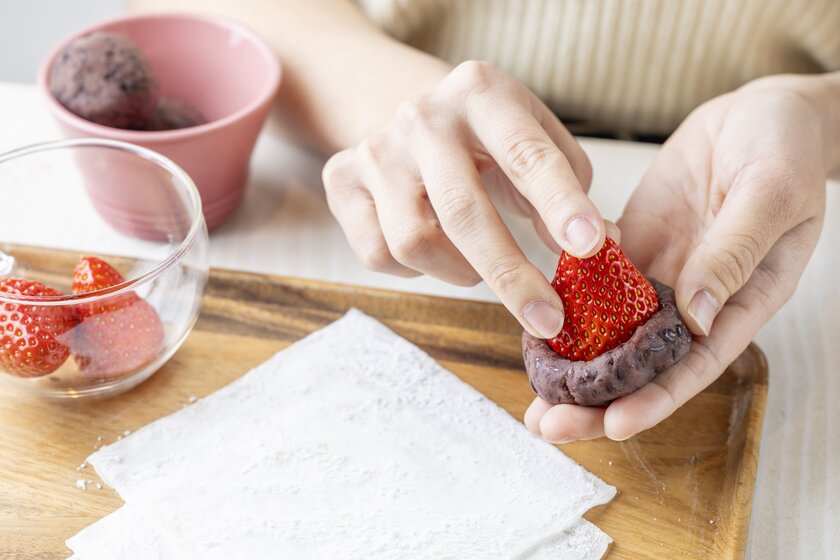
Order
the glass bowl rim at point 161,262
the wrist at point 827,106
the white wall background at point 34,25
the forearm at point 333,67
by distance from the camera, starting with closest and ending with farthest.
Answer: the glass bowl rim at point 161,262 → the wrist at point 827,106 → the forearm at point 333,67 → the white wall background at point 34,25

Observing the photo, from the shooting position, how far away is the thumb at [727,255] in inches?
31.2

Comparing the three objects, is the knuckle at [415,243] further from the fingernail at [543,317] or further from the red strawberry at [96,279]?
the red strawberry at [96,279]

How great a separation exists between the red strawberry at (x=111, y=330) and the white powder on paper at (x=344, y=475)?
7 cm

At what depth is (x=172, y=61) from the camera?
1244 millimetres

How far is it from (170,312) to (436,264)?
10.9 inches

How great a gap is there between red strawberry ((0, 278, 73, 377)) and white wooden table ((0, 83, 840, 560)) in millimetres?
306

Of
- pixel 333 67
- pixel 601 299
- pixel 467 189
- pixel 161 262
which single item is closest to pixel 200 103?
pixel 333 67

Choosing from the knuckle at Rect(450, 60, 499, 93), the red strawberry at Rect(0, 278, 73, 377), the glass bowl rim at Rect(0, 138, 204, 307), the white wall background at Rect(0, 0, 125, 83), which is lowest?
the white wall background at Rect(0, 0, 125, 83)

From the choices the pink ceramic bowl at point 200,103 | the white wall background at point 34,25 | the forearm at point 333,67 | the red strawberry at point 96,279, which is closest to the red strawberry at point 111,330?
the red strawberry at point 96,279

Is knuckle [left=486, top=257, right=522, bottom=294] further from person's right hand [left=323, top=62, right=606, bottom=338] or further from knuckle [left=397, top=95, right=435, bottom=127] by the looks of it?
knuckle [left=397, top=95, right=435, bottom=127]

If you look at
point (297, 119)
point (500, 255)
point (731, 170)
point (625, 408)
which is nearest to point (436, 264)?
point (500, 255)

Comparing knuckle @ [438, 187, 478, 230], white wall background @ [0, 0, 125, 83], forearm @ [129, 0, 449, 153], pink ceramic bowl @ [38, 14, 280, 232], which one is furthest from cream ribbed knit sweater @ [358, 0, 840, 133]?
white wall background @ [0, 0, 125, 83]

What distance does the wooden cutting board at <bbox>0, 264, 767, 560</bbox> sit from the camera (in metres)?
0.80

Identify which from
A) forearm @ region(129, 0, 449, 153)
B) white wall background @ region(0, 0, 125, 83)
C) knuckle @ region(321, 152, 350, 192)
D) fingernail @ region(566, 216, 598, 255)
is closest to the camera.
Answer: fingernail @ region(566, 216, 598, 255)
